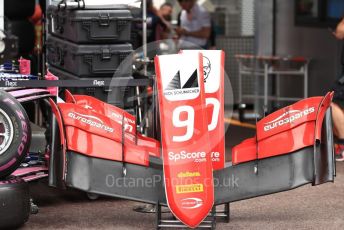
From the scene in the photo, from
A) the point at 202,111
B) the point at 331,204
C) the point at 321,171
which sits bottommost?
the point at 331,204

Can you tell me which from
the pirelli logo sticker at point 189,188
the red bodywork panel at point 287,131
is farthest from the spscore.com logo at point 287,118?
the pirelli logo sticker at point 189,188

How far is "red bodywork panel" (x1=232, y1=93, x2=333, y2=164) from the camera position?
6363 mm

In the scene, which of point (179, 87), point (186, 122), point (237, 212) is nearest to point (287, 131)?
point (186, 122)

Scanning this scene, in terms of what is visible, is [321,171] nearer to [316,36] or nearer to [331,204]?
[331,204]

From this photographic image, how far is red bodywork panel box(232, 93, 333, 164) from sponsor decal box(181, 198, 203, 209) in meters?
0.42

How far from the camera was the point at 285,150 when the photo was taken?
21.0 feet

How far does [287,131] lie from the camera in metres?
6.42

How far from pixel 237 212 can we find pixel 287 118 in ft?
3.58

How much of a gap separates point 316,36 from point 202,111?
272 inches

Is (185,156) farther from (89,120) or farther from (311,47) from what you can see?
(311,47)

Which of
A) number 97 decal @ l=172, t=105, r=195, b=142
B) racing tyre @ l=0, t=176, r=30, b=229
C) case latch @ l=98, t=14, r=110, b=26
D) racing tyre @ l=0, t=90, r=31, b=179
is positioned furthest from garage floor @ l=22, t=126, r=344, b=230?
case latch @ l=98, t=14, r=110, b=26

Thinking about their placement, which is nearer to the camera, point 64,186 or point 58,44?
point 64,186

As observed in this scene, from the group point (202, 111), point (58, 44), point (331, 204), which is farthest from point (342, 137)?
point (202, 111)

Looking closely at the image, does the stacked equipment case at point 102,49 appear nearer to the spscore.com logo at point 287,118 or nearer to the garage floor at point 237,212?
the garage floor at point 237,212
